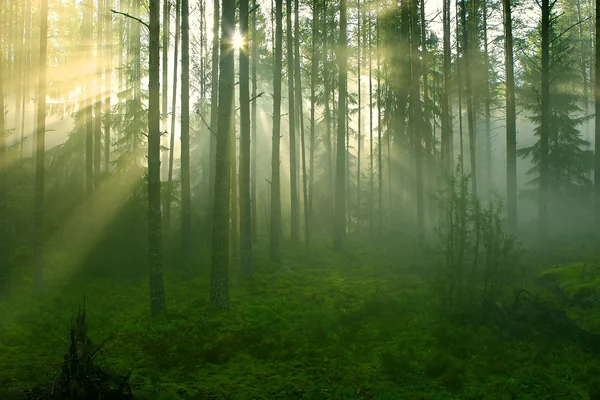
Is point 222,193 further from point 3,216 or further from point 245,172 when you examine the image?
point 3,216

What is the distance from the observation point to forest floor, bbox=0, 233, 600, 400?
6.38 metres

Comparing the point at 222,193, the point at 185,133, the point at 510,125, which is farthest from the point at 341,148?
the point at 222,193

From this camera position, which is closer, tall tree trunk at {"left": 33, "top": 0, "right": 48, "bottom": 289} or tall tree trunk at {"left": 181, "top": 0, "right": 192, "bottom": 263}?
tall tree trunk at {"left": 33, "top": 0, "right": 48, "bottom": 289}

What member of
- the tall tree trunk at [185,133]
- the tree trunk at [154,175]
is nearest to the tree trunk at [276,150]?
→ the tall tree trunk at [185,133]

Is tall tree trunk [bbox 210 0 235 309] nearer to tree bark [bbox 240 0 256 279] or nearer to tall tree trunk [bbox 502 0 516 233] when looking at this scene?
tree bark [bbox 240 0 256 279]

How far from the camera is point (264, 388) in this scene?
6.41 m

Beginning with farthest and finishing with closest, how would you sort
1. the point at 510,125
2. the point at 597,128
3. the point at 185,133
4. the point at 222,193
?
the point at 510,125, the point at 597,128, the point at 185,133, the point at 222,193

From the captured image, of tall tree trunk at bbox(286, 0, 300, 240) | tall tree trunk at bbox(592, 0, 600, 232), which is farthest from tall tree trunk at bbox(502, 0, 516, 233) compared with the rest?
tall tree trunk at bbox(286, 0, 300, 240)

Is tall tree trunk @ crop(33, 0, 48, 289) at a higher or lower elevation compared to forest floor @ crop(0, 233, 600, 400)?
higher

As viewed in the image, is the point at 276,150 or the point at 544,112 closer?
the point at 276,150

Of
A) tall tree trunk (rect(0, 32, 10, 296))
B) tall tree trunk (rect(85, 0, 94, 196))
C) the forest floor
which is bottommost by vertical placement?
the forest floor

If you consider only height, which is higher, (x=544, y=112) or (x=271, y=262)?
(x=544, y=112)

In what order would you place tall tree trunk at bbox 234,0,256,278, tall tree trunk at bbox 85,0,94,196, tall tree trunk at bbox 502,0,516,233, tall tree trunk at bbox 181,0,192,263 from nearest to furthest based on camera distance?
tall tree trunk at bbox 234,0,256,278 → tall tree trunk at bbox 181,0,192,263 → tall tree trunk at bbox 85,0,94,196 → tall tree trunk at bbox 502,0,516,233

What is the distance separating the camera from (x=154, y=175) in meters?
9.84
